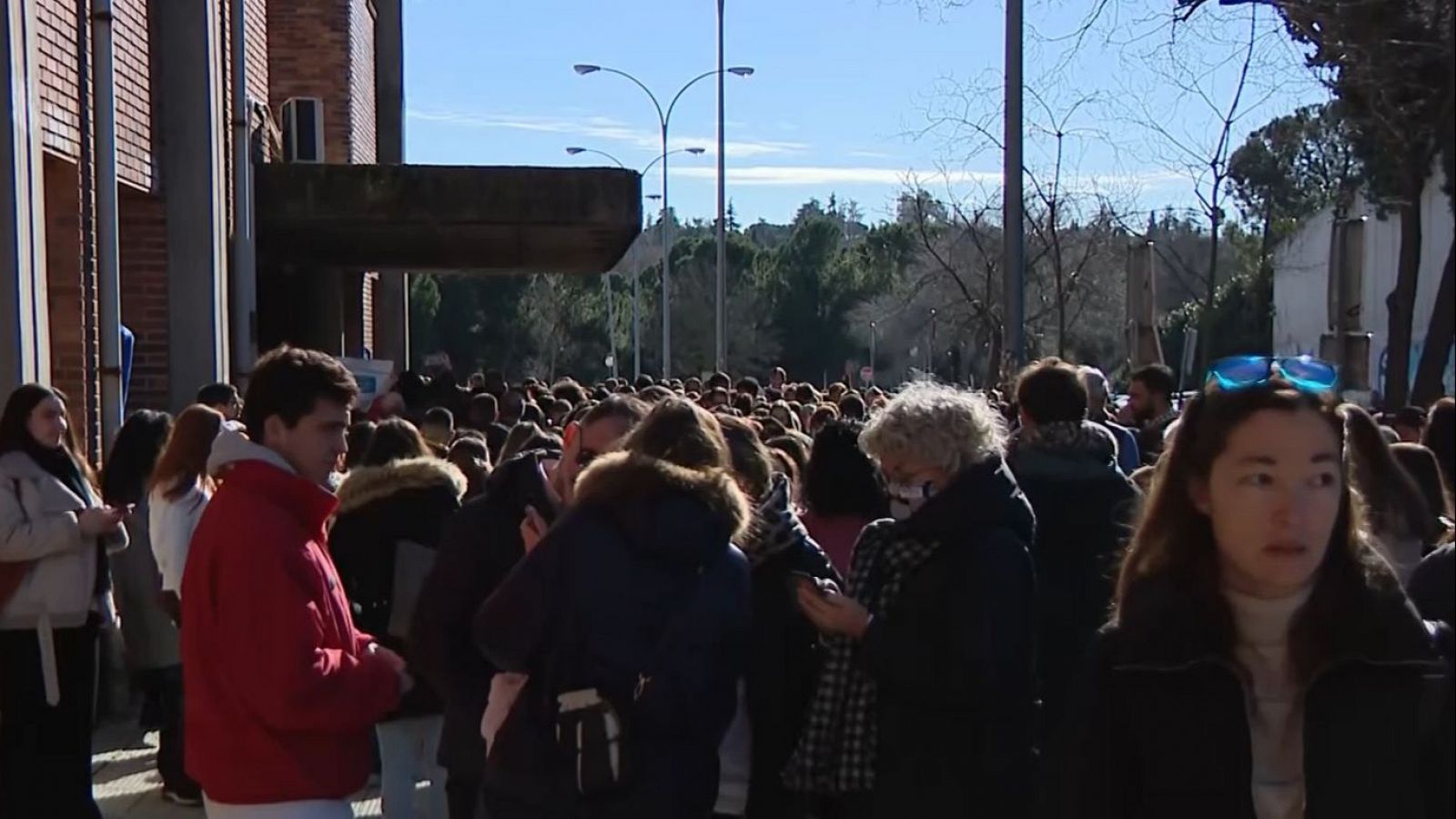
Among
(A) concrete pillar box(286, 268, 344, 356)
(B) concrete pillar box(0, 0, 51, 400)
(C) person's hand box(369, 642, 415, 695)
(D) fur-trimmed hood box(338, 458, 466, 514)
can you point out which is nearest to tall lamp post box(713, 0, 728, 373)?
(A) concrete pillar box(286, 268, 344, 356)

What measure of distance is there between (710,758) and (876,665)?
0.51 meters

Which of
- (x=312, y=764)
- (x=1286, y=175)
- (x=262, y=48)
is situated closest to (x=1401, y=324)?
(x=262, y=48)

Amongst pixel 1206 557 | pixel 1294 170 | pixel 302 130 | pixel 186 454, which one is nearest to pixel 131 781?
pixel 186 454

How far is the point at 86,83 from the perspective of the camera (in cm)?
1099

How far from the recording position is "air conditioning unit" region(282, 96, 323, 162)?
20631mm

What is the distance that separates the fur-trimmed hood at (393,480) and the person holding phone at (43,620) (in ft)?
3.16

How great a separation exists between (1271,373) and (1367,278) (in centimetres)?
3433

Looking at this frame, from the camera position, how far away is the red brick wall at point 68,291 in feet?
35.8

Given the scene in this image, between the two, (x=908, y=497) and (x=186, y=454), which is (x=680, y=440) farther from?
(x=186, y=454)

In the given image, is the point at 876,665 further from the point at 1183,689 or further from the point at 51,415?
the point at 51,415

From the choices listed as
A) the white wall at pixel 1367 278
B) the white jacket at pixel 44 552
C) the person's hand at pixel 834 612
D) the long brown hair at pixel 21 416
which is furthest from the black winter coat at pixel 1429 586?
the white wall at pixel 1367 278

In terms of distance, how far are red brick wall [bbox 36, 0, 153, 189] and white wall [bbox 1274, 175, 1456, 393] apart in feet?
67.7

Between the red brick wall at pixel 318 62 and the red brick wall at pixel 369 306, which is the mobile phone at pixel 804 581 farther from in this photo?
the red brick wall at pixel 369 306

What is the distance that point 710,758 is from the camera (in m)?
4.67
